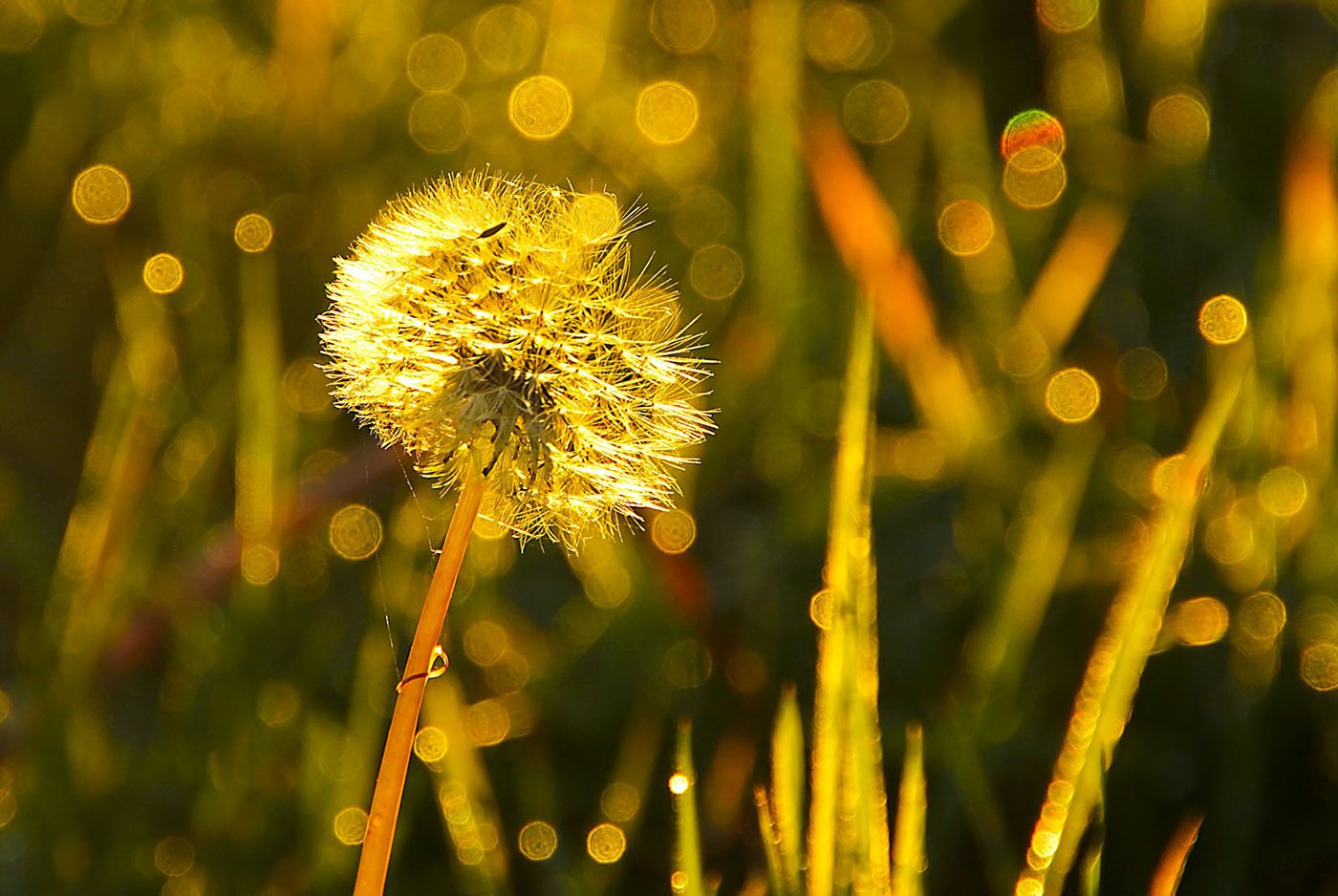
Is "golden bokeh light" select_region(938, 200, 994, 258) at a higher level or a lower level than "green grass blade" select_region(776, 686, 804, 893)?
higher

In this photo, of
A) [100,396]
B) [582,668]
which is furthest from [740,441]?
[100,396]

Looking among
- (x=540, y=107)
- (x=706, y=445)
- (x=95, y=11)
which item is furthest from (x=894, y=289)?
(x=95, y=11)

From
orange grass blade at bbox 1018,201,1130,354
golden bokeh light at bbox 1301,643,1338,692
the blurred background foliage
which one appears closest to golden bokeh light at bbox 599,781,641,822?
the blurred background foliage

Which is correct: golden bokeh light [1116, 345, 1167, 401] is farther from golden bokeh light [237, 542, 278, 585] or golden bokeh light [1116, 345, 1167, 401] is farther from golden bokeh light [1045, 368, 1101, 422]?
golden bokeh light [237, 542, 278, 585]

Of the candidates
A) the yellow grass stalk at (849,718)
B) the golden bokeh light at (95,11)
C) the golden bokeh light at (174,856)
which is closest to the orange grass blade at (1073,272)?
the yellow grass stalk at (849,718)

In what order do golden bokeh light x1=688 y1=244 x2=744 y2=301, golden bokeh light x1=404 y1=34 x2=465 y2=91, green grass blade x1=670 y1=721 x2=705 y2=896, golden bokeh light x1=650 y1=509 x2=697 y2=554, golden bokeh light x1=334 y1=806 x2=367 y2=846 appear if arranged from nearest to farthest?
green grass blade x1=670 y1=721 x2=705 y2=896, golden bokeh light x1=334 y1=806 x2=367 y2=846, golden bokeh light x1=650 y1=509 x2=697 y2=554, golden bokeh light x1=688 y1=244 x2=744 y2=301, golden bokeh light x1=404 y1=34 x2=465 y2=91

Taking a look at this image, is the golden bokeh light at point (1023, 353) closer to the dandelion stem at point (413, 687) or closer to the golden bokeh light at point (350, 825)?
the golden bokeh light at point (350, 825)

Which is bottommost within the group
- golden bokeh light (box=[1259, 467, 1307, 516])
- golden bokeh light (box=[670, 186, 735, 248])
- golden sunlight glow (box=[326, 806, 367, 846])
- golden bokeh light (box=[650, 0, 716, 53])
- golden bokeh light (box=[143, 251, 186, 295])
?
golden sunlight glow (box=[326, 806, 367, 846])
